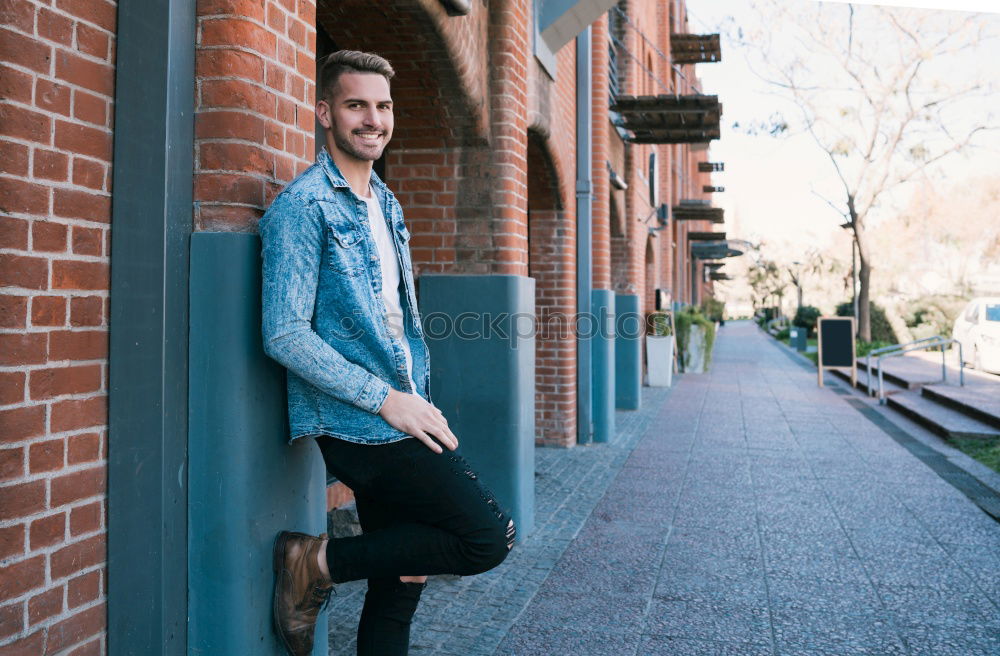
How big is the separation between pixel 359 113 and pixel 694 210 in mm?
21801

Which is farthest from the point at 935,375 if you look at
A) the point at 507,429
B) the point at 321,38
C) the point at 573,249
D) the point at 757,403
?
the point at 321,38

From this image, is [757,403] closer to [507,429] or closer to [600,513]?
[600,513]

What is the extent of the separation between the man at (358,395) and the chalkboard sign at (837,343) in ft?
44.5

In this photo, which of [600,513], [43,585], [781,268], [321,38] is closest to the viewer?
[43,585]

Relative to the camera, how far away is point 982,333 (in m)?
18.4

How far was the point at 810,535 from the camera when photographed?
17.5ft

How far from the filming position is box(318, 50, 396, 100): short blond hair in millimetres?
2412

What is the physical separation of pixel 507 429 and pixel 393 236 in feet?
9.08

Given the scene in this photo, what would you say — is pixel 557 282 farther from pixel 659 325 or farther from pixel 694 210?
pixel 694 210

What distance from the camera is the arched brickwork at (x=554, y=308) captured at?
8414 millimetres

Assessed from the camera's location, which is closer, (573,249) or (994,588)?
(994,588)

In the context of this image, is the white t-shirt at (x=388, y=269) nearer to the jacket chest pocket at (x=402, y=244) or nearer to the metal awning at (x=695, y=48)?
the jacket chest pocket at (x=402, y=244)

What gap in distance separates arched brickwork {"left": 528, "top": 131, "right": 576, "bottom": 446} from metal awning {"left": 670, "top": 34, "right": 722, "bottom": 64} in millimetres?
13483

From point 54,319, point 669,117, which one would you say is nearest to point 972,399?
point 669,117
